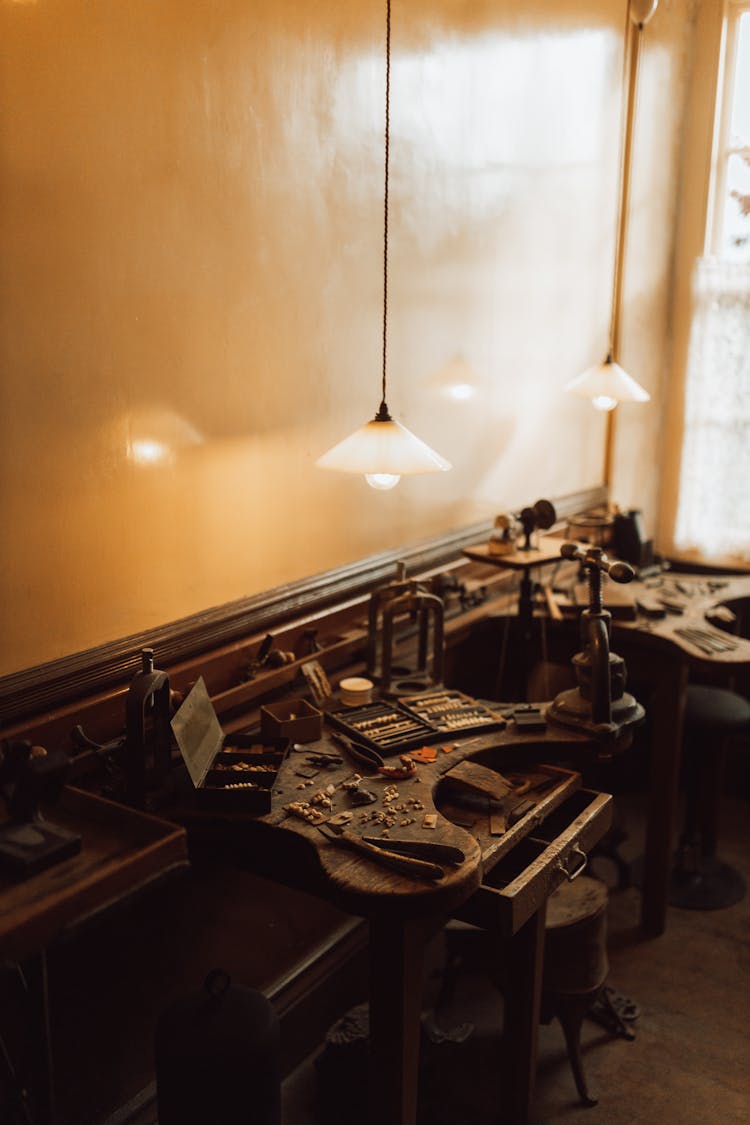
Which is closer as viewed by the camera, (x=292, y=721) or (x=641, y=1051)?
(x=292, y=721)

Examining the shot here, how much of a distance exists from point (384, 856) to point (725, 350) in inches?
183

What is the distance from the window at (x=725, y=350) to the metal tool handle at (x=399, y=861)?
14.2ft

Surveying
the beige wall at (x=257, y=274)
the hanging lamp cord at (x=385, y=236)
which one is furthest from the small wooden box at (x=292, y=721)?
the hanging lamp cord at (x=385, y=236)

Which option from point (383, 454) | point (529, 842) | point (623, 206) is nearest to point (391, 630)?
point (383, 454)

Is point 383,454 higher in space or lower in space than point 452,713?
higher

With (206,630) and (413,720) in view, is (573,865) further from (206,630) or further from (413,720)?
(206,630)

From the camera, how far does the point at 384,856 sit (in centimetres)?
238

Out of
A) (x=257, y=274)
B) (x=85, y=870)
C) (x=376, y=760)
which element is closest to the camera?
(x=85, y=870)

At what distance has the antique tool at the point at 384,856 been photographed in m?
2.33

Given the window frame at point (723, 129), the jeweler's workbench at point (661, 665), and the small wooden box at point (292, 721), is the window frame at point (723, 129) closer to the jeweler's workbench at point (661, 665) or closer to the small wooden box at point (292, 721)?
the jeweler's workbench at point (661, 665)

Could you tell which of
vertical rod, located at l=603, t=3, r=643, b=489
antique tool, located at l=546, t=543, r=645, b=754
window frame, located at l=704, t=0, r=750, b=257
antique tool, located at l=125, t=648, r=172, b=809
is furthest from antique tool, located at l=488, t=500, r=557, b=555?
window frame, located at l=704, t=0, r=750, b=257

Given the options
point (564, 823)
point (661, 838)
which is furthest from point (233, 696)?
point (661, 838)

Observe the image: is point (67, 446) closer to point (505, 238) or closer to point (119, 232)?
point (119, 232)

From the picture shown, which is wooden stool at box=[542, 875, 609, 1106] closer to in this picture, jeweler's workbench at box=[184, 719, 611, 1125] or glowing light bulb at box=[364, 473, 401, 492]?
jeweler's workbench at box=[184, 719, 611, 1125]
